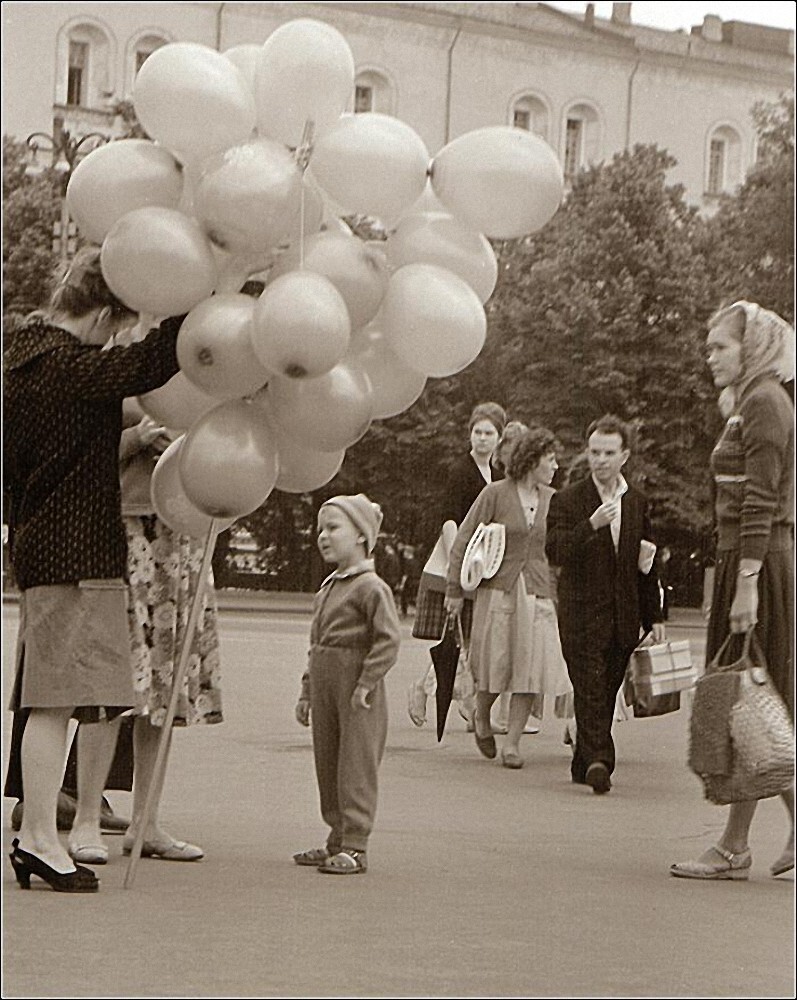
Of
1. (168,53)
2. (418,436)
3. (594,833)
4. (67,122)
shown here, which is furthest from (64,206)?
(594,833)

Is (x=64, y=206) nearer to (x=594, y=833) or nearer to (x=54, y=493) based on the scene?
(x=54, y=493)

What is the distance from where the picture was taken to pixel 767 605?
3033 millimetres

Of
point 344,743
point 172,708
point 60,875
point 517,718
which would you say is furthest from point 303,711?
point 60,875

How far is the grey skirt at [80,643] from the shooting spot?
9.45 ft

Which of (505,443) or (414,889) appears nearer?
(505,443)

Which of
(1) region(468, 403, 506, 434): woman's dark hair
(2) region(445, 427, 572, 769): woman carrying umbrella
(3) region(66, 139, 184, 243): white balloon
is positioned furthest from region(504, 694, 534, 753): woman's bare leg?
(3) region(66, 139, 184, 243): white balloon

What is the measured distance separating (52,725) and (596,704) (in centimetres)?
75

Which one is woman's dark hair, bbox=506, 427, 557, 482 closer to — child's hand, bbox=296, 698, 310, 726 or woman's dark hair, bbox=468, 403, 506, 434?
woman's dark hair, bbox=468, 403, 506, 434

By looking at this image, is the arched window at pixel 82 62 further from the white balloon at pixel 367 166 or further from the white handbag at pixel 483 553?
the white handbag at pixel 483 553

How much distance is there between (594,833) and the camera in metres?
3.12

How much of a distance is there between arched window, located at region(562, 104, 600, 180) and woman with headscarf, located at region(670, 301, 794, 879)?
284 millimetres

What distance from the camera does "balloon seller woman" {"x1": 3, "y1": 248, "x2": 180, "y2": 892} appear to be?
2.77 m

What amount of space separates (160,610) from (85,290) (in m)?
0.44

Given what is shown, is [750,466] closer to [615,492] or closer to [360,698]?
[615,492]
